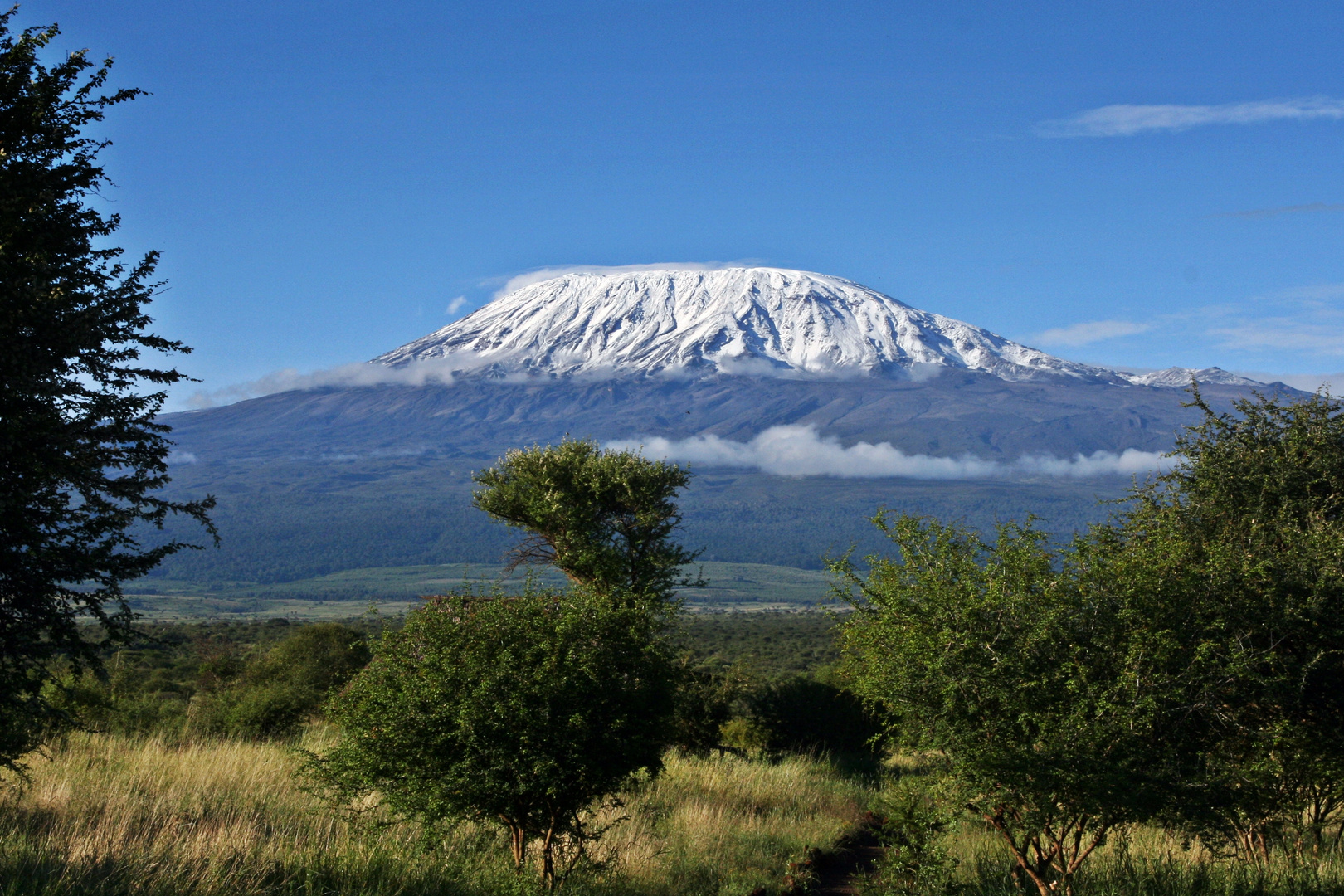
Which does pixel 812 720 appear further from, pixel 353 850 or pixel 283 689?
pixel 353 850

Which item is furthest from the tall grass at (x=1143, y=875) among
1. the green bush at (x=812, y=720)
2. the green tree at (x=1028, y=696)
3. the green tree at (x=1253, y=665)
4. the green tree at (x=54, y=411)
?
the green bush at (x=812, y=720)

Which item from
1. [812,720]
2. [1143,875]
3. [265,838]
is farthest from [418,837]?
[812,720]

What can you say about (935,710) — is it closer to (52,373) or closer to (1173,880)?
(1173,880)

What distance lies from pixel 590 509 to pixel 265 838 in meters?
12.7

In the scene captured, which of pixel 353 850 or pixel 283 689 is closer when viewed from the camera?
pixel 353 850

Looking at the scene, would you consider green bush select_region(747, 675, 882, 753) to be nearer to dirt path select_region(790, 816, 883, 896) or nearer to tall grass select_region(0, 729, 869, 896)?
dirt path select_region(790, 816, 883, 896)

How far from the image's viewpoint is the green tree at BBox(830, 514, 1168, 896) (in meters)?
7.68

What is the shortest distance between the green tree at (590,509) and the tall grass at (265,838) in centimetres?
694

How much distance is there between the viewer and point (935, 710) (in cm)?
824

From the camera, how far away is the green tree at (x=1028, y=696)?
7.68 metres

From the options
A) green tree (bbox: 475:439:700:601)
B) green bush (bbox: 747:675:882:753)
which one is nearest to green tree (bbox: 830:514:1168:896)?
green tree (bbox: 475:439:700:601)

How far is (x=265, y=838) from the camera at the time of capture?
28.2ft

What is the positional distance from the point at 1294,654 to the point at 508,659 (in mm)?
7334

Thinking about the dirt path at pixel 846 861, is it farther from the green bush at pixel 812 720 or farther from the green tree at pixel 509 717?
the green bush at pixel 812 720
